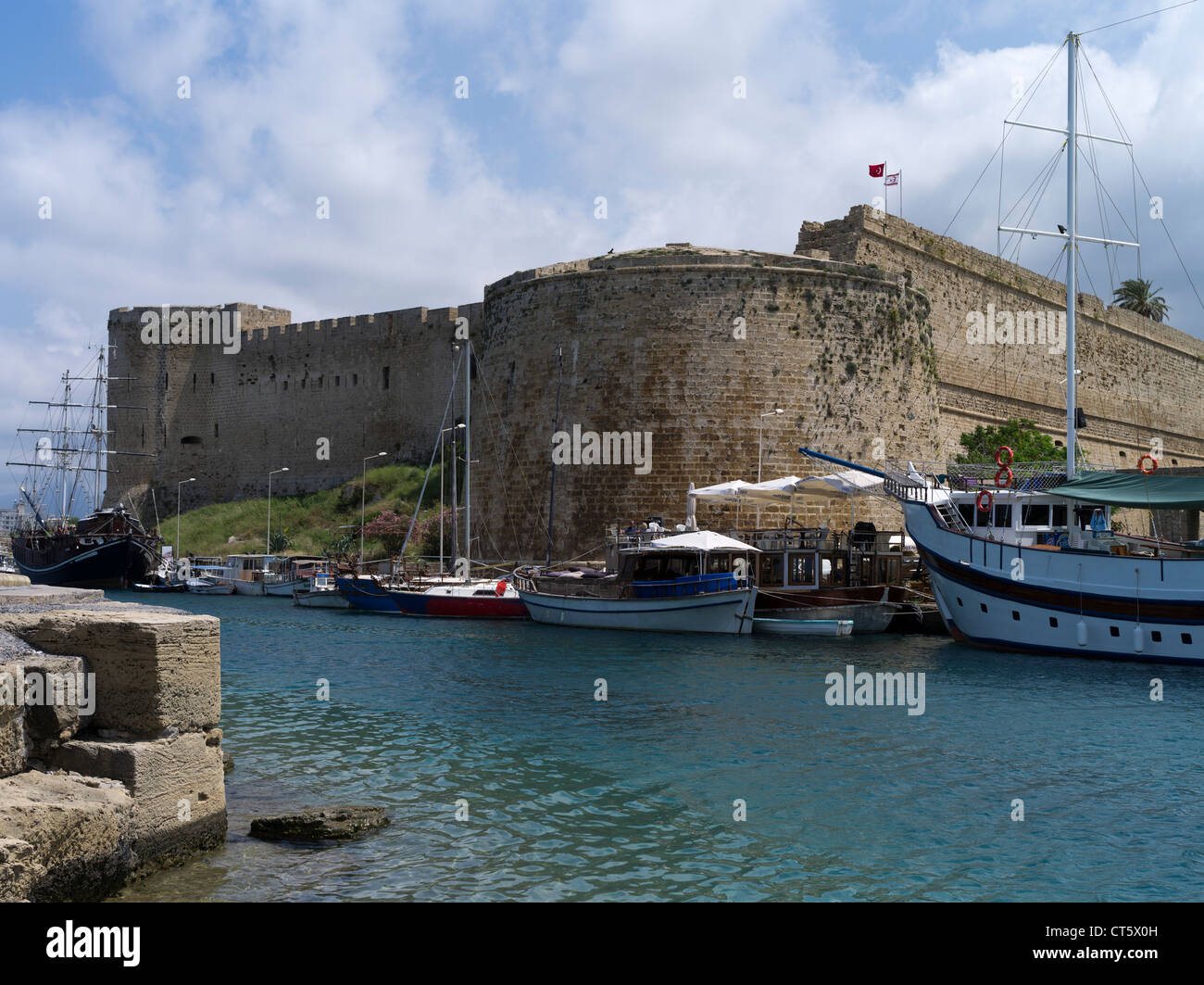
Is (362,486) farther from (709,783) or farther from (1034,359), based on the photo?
(709,783)

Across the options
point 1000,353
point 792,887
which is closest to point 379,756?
point 792,887

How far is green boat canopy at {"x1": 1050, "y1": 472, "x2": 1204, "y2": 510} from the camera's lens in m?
16.6

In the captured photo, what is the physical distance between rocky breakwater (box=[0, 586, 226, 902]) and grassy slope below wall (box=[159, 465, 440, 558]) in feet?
89.0

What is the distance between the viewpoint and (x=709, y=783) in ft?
26.4

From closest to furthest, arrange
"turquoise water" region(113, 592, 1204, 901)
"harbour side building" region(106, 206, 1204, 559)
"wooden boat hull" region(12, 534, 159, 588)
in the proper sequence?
"turquoise water" region(113, 592, 1204, 901) < "harbour side building" region(106, 206, 1204, 559) < "wooden boat hull" region(12, 534, 159, 588)

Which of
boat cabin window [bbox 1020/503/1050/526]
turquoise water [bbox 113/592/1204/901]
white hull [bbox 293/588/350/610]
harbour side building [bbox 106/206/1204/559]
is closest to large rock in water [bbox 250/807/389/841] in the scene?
turquoise water [bbox 113/592/1204/901]

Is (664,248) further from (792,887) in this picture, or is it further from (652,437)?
(792,887)

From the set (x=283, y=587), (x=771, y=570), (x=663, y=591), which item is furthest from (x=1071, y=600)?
(x=283, y=587)

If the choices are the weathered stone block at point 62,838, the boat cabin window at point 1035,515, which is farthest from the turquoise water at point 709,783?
the boat cabin window at point 1035,515

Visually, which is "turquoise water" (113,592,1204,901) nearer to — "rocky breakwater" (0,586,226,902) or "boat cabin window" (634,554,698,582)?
"rocky breakwater" (0,586,226,902)

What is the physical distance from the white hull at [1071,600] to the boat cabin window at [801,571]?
9.82ft

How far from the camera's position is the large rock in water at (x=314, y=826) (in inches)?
246

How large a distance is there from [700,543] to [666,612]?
1.41 metres

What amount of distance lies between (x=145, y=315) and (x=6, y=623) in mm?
41935
